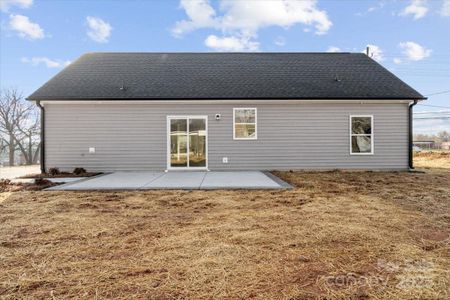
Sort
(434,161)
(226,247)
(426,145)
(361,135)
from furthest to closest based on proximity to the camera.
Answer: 1. (426,145)
2. (434,161)
3. (361,135)
4. (226,247)

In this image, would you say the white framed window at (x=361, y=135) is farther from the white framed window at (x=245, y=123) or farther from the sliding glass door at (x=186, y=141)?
the sliding glass door at (x=186, y=141)

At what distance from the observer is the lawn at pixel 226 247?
2.52m

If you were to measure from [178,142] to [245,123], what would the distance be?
2.83 meters

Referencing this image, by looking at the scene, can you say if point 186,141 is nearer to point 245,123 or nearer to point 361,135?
point 245,123

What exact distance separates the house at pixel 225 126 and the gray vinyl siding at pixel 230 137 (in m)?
0.04

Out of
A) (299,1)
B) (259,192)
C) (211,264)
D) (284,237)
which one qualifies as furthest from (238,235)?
(299,1)

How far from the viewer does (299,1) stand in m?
14.1

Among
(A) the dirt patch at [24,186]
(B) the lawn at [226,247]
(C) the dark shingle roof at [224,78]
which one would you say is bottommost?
(B) the lawn at [226,247]

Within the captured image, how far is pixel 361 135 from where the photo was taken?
11648 mm

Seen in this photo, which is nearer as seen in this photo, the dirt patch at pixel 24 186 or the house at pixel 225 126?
the dirt patch at pixel 24 186

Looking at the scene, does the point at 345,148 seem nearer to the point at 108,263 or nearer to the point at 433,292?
the point at 433,292

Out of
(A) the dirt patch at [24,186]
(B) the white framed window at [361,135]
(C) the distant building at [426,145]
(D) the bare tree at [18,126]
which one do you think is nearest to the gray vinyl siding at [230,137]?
(B) the white framed window at [361,135]

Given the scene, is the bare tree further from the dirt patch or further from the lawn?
the lawn

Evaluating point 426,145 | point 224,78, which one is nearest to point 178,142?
point 224,78
